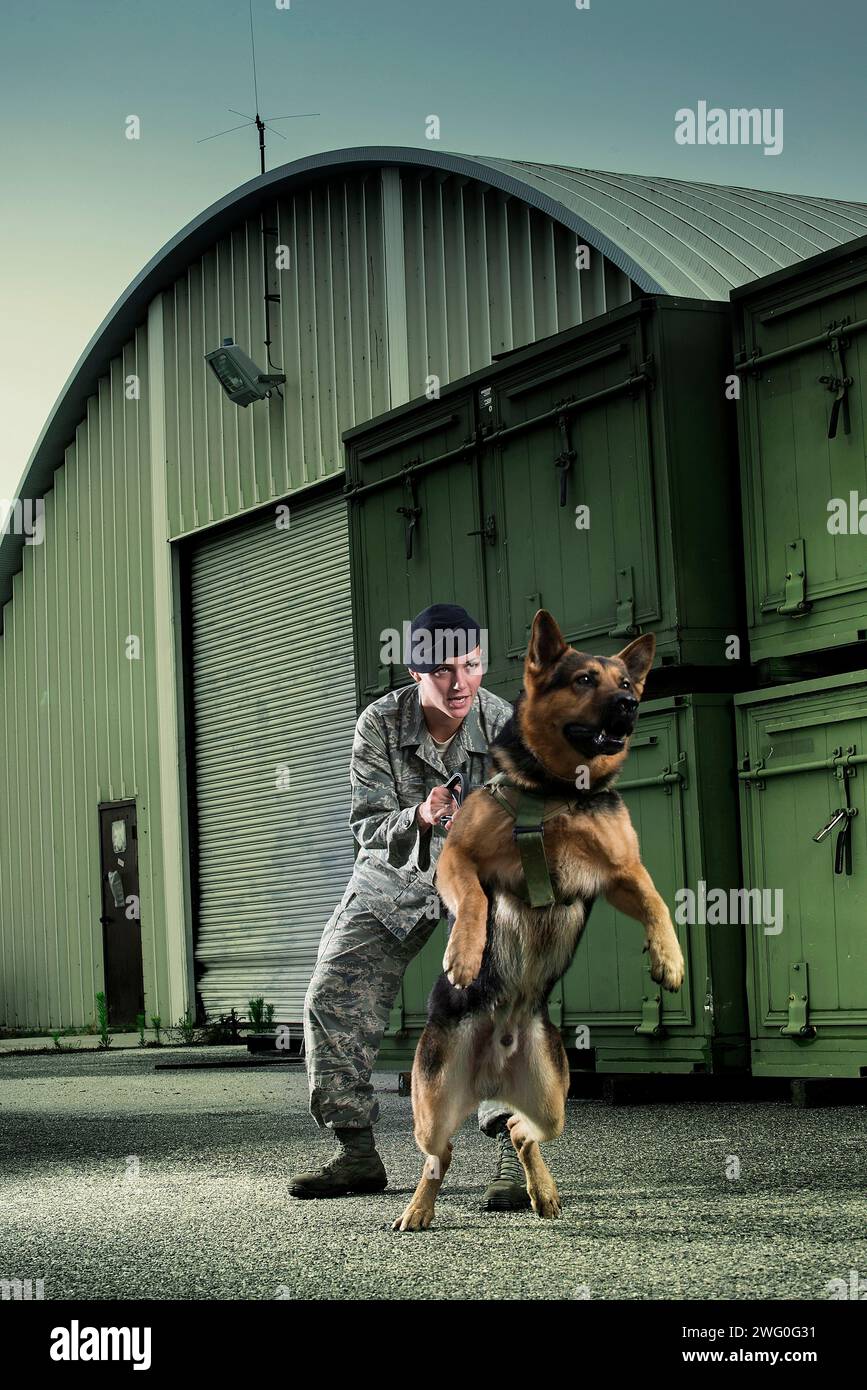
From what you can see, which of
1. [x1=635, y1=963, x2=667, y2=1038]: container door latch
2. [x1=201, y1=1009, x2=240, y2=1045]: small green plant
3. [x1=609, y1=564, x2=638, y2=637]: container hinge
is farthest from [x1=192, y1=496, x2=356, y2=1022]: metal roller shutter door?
[x1=635, y1=963, x2=667, y2=1038]: container door latch

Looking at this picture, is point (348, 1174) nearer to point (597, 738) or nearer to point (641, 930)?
point (597, 738)

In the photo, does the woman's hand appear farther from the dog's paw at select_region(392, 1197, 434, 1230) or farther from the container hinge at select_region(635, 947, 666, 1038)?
the container hinge at select_region(635, 947, 666, 1038)

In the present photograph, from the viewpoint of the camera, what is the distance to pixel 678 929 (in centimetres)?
837

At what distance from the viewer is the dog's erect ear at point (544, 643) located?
3893mm

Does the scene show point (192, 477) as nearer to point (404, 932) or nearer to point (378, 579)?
point (378, 579)

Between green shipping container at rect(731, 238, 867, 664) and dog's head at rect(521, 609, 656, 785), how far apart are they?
4157 mm

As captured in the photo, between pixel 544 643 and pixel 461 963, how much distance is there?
0.76 m

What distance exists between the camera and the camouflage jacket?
479 centimetres

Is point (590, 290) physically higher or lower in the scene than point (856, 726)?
higher

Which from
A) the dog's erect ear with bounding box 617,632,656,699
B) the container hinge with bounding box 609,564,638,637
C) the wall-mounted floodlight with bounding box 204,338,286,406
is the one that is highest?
the wall-mounted floodlight with bounding box 204,338,286,406

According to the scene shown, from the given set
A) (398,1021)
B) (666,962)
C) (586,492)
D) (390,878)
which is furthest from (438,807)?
(398,1021)

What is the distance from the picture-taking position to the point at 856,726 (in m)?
7.83
